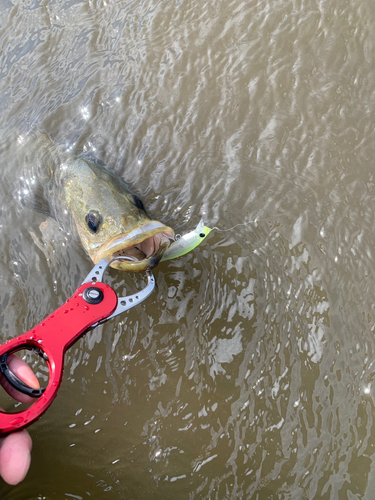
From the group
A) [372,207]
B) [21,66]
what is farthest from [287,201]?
[21,66]

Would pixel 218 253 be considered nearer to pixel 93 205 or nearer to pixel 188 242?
pixel 188 242

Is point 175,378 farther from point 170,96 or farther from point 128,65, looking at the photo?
point 128,65

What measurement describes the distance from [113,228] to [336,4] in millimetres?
3256

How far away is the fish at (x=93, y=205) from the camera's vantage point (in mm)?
2659

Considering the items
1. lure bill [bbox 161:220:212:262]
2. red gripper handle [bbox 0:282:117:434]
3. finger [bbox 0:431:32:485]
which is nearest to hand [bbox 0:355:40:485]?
finger [bbox 0:431:32:485]

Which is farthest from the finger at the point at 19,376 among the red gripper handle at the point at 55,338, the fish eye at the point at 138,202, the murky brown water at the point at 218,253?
the fish eye at the point at 138,202

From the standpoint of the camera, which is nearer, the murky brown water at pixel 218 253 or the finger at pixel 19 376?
the finger at pixel 19 376

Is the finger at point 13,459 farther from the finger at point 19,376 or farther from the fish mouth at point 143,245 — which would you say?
the fish mouth at point 143,245

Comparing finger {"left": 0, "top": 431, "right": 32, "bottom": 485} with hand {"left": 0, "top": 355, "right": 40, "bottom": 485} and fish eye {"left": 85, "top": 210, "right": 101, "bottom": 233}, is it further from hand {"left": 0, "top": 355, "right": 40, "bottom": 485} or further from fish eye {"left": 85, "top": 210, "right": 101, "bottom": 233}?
fish eye {"left": 85, "top": 210, "right": 101, "bottom": 233}

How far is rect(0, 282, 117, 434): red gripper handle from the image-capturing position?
1.83 metres

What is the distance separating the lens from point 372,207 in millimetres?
3047

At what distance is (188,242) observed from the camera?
8.86 feet

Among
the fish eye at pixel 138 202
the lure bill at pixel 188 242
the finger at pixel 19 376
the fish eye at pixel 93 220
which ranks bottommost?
the finger at pixel 19 376

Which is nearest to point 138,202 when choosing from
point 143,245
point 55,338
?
point 143,245
